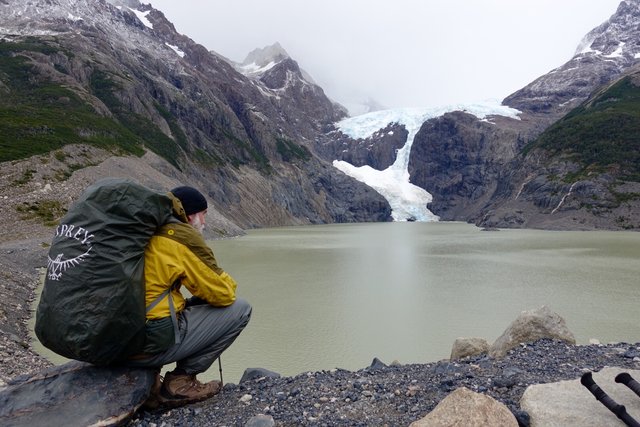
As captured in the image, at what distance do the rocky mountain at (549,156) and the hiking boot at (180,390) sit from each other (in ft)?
293

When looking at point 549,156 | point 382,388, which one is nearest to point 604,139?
point 549,156

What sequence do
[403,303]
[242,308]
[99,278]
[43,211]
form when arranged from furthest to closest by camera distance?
[43,211] → [403,303] → [242,308] → [99,278]

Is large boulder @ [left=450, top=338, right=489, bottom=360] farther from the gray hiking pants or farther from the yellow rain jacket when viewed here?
the yellow rain jacket

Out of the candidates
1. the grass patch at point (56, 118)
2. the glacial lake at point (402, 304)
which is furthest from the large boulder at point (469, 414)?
the grass patch at point (56, 118)

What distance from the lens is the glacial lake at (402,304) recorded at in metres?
11.1

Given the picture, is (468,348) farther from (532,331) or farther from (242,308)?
(242,308)

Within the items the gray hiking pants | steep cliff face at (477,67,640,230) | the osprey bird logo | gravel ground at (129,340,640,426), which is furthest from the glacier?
the osprey bird logo

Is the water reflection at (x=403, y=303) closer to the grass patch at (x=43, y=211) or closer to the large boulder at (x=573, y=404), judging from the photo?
the large boulder at (x=573, y=404)

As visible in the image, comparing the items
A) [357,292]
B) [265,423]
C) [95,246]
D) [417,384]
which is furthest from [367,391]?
[357,292]

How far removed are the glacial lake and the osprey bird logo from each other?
5.76 m

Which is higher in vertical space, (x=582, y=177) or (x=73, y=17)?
(x=73, y=17)

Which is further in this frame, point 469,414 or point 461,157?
point 461,157

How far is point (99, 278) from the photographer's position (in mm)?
3785

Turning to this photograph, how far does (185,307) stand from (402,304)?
13.3m
